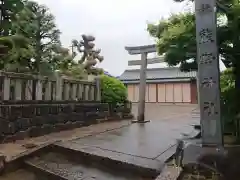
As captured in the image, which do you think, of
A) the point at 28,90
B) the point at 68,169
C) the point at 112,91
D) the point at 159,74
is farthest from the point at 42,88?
the point at 159,74

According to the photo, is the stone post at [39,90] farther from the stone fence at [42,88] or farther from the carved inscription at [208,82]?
the carved inscription at [208,82]

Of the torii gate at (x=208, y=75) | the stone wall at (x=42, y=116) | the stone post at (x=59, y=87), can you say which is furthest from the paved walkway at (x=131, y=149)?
the stone post at (x=59, y=87)

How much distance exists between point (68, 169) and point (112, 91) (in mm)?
7215

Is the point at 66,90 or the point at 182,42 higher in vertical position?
the point at 182,42

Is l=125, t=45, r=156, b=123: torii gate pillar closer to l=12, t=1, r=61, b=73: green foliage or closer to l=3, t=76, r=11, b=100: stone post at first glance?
l=12, t=1, r=61, b=73: green foliage

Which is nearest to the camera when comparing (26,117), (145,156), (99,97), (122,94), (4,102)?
(145,156)

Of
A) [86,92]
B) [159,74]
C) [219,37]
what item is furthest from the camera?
[159,74]

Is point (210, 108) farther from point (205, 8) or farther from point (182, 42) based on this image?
point (182, 42)

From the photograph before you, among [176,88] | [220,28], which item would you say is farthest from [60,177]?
[176,88]

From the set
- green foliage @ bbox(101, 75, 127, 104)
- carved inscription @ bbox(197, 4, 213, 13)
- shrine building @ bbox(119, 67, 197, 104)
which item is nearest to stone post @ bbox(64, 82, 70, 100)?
green foliage @ bbox(101, 75, 127, 104)

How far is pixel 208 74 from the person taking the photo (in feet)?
12.5

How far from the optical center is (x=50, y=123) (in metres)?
7.31

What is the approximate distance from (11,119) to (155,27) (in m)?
4.86

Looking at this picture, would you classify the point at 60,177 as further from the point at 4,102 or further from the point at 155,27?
the point at 155,27
